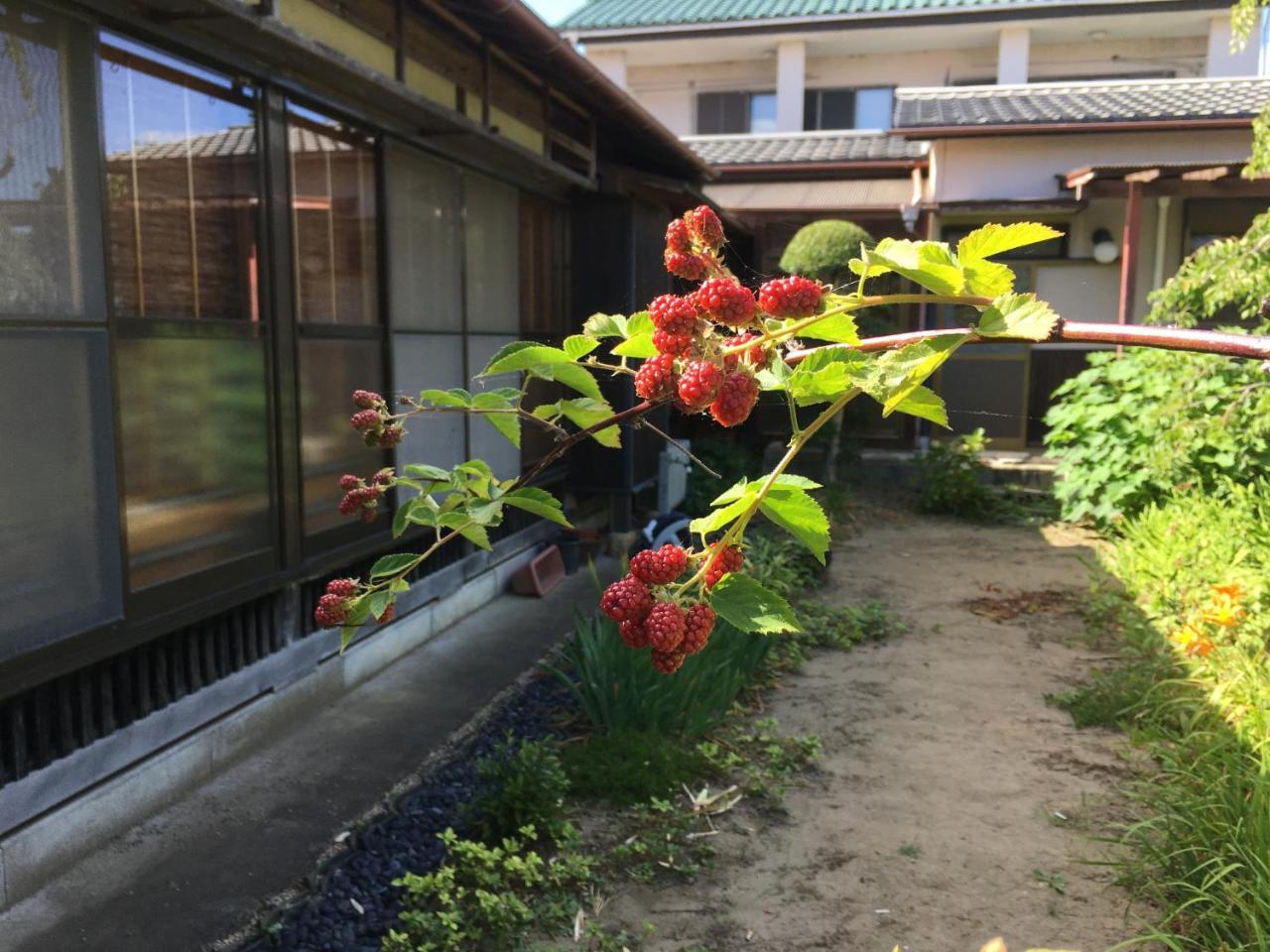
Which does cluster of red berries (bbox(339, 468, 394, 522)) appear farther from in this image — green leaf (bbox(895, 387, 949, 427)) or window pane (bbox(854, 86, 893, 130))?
window pane (bbox(854, 86, 893, 130))

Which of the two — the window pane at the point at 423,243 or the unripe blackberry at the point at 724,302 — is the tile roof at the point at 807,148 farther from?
the unripe blackberry at the point at 724,302

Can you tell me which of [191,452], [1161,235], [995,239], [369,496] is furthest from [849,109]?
[995,239]

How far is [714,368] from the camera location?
78 cm

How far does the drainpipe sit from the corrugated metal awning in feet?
9.25

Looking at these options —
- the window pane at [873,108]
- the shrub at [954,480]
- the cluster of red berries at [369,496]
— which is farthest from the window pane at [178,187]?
the window pane at [873,108]

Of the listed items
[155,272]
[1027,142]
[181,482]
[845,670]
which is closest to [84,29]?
[155,272]

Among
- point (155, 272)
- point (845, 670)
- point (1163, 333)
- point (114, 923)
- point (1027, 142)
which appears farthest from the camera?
point (1027, 142)

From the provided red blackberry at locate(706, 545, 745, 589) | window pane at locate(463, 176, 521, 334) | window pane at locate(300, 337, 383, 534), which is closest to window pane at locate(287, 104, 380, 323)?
window pane at locate(300, 337, 383, 534)

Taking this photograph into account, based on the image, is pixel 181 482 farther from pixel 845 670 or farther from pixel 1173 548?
pixel 1173 548

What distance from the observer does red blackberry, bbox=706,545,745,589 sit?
956 mm

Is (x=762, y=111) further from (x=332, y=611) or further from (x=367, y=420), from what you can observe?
(x=332, y=611)

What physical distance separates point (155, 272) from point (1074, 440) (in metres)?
8.04

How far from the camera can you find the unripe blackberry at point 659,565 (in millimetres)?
921

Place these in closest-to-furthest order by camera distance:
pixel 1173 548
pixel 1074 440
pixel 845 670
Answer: pixel 845 670 < pixel 1173 548 < pixel 1074 440
